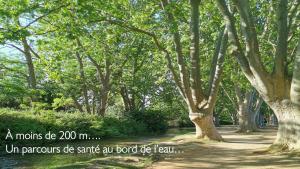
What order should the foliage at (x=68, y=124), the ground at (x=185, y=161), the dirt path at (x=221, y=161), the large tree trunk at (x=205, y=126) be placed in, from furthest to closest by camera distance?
1. the foliage at (x=68, y=124)
2. the large tree trunk at (x=205, y=126)
3. the ground at (x=185, y=161)
4. the dirt path at (x=221, y=161)

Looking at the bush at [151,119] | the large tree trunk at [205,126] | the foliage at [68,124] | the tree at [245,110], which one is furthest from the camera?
the bush at [151,119]

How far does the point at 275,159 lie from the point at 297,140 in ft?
4.03

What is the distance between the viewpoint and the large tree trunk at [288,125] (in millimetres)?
11281

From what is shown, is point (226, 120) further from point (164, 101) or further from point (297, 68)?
point (297, 68)

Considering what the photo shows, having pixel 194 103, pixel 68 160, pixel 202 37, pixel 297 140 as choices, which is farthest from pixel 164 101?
pixel 297 140

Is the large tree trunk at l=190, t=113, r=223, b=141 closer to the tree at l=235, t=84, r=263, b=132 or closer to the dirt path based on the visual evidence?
the dirt path

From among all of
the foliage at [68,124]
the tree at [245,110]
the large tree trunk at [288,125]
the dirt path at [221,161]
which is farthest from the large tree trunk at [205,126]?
the tree at [245,110]

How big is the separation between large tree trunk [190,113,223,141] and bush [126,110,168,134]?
52.0 feet

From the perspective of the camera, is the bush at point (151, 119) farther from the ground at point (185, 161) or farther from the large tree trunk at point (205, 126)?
the ground at point (185, 161)

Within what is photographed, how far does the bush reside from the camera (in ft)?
113

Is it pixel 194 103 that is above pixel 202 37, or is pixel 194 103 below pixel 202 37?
below

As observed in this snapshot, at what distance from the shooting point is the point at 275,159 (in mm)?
10445

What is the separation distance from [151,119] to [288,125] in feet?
79.5

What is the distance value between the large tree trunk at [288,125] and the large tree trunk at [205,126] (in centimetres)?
598
